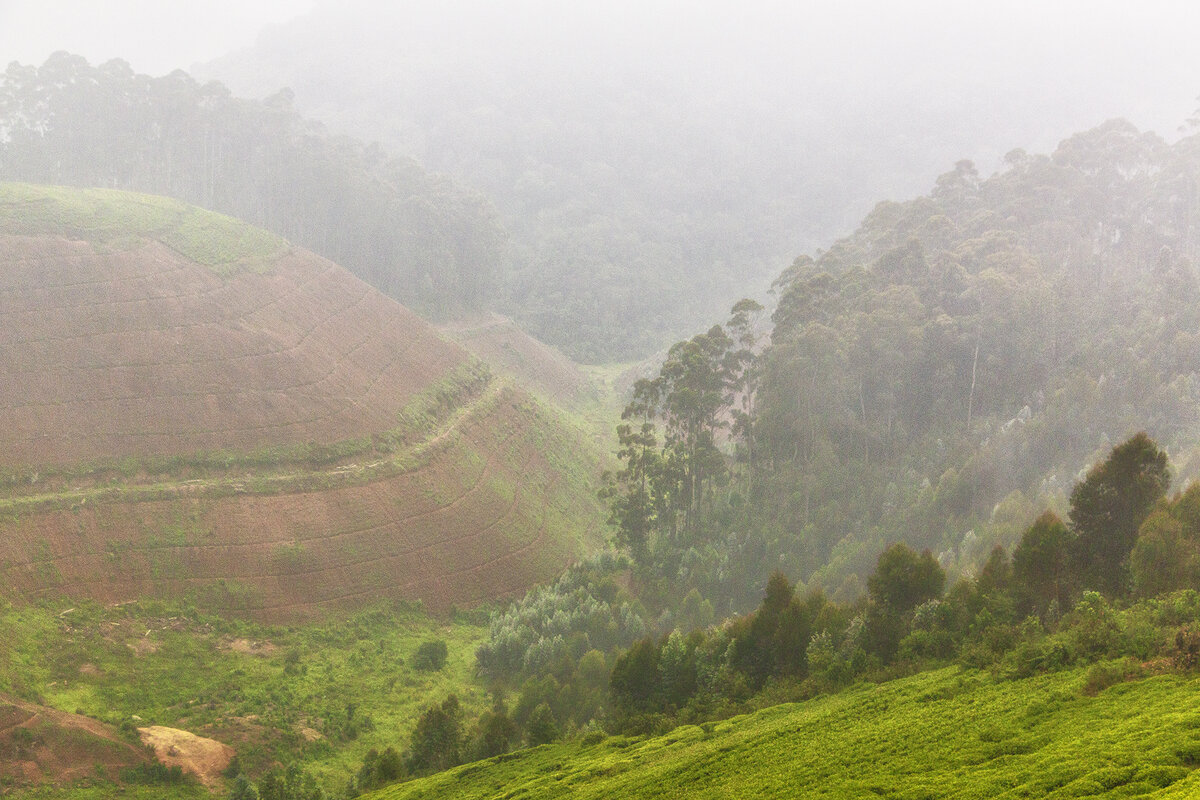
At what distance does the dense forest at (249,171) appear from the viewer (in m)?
85.5

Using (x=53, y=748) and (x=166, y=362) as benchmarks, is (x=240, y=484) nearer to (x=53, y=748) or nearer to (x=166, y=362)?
(x=166, y=362)

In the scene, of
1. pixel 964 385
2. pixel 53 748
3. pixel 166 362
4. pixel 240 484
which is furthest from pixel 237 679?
pixel 964 385

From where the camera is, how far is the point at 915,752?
1530 centimetres

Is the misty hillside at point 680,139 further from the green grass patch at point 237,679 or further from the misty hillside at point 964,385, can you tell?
the green grass patch at point 237,679

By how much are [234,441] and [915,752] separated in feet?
126

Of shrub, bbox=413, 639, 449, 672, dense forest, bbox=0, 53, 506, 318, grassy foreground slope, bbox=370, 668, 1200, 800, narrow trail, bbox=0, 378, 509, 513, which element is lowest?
shrub, bbox=413, 639, 449, 672

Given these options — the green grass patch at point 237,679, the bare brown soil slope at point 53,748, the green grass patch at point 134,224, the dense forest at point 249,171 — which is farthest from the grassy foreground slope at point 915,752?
the dense forest at point 249,171

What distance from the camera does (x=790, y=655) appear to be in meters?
25.2


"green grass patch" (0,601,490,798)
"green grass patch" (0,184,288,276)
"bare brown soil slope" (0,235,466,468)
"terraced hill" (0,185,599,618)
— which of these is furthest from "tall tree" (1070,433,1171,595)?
"green grass patch" (0,184,288,276)

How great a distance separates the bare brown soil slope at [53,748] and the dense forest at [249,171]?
6658 cm

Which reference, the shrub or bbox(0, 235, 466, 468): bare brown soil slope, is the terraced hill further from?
the shrub

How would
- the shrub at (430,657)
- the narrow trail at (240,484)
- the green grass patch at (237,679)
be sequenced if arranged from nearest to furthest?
the green grass patch at (237,679) → the shrub at (430,657) → the narrow trail at (240,484)

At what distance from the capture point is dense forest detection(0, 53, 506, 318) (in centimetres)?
8550

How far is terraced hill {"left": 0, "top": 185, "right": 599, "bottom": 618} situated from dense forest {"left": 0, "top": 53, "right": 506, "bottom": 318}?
1171 inches
